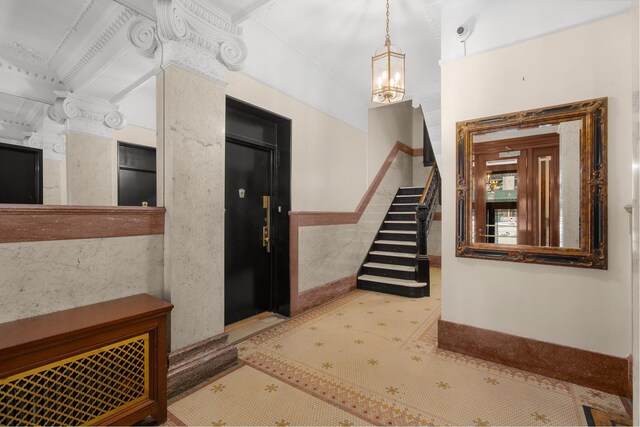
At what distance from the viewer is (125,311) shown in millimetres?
1827

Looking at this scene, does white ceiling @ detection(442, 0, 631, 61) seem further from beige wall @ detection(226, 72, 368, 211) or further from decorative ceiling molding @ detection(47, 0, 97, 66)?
decorative ceiling molding @ detection(47, 0, 97, 66)

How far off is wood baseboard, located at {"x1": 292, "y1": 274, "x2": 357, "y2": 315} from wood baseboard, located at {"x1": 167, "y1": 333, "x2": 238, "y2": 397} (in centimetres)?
140

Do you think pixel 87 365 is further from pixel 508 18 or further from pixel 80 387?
pixel 508 18

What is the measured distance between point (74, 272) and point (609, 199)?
3796 millimetres

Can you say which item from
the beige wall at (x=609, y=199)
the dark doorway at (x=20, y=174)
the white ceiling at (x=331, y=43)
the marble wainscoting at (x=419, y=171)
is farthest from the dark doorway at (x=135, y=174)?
the marble wainscoting at (x=419, y=171)

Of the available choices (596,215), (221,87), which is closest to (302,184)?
(221,87)

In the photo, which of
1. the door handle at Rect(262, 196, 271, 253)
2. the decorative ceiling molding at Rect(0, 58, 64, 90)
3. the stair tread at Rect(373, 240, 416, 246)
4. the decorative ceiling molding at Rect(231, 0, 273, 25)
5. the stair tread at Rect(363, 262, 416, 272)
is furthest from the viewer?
the stair tread at Rect(373, 240, 416, 246)

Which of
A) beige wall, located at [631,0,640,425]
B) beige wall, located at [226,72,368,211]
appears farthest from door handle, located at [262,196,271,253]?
beige wall, located at [631,0,640,425]

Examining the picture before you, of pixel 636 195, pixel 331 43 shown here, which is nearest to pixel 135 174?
pixel 331 43

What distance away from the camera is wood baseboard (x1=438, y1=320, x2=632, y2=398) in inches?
85.0

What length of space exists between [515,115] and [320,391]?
9.16 ft

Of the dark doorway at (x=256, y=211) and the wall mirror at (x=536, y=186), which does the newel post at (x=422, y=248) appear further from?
the dark doorway at (x=256, y=211)

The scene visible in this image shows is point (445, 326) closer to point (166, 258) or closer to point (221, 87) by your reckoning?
point (166, 258)

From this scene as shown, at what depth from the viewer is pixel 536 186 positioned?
2.52 meters
